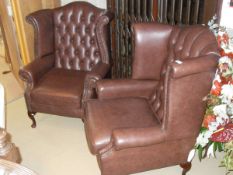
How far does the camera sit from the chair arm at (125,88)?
6.94 feet

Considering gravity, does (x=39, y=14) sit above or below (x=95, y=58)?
above

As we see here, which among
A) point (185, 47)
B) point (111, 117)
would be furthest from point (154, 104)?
point (185, 47)

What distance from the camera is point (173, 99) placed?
1.59 m

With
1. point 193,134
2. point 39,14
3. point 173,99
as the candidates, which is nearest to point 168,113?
point 173,99

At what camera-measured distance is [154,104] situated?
2080 mm

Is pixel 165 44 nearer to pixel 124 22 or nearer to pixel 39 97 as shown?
pixel 124 22

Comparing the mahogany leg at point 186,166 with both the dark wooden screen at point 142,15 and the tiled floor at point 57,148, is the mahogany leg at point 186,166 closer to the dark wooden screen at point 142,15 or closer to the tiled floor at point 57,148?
the tiled floor at point 57,148

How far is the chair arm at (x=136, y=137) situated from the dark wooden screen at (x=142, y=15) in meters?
1.10

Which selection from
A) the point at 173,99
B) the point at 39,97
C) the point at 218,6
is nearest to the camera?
the point at 173,99

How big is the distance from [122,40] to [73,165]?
4.80ft

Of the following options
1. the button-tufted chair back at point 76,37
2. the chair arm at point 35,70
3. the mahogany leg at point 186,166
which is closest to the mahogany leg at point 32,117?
the chair arm at point 35,70

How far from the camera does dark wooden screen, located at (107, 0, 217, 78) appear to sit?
7.13ft

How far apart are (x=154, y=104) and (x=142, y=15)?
1.02 metres

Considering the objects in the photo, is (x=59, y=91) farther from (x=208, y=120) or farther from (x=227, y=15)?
(x=227, y=15)
